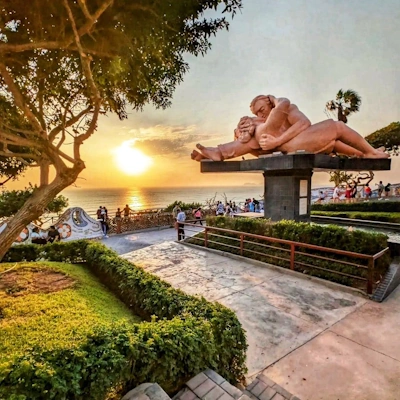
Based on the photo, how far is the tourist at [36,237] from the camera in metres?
11.5

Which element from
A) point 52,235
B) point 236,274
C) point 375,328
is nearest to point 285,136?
point 236,274

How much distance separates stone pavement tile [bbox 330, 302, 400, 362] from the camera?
3.94 meters

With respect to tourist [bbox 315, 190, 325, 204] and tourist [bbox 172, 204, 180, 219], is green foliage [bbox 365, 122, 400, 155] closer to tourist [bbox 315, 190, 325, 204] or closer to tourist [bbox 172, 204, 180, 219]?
tourist [bbox 315, 190, 325, 204]

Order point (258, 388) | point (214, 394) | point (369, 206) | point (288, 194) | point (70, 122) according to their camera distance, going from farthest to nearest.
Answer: point (369, 206) < point (288, 194) < point (70, 122) < point (258, 388) < point (214, 394)

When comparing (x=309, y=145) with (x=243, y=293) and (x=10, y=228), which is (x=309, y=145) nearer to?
(x=243, y=293)

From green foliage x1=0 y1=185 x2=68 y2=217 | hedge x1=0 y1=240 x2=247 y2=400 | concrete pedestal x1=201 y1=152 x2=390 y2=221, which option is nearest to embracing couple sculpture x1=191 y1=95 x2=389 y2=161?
concrete pedestal x1=201 y1=152 x2=390 y2=221

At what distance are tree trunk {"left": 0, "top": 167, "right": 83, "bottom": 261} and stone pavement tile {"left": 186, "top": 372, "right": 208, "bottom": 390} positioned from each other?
348 cm

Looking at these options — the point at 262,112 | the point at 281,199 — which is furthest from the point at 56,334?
the point at 262,112

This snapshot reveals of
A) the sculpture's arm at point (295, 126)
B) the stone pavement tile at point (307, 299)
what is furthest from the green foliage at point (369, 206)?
the stone pavement tile at point (307, 299)

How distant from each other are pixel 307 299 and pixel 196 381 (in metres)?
3.71

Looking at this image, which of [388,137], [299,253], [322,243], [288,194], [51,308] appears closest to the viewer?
[51,308]

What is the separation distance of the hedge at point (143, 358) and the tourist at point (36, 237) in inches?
374

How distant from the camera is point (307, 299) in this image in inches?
218

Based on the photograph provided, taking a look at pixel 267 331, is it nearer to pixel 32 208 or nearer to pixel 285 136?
pixel 32 208
